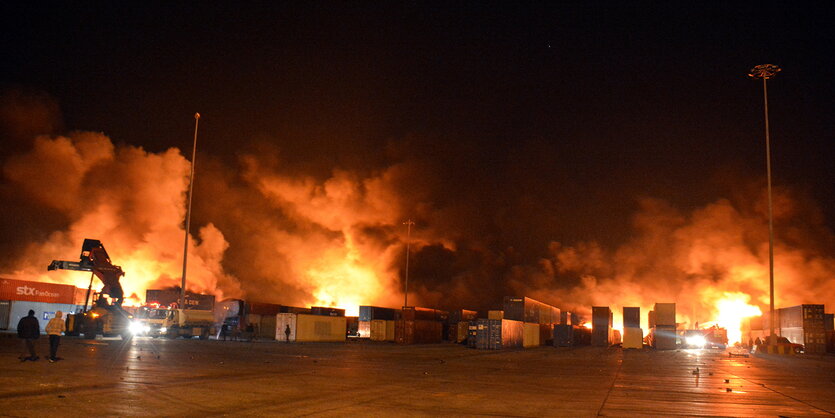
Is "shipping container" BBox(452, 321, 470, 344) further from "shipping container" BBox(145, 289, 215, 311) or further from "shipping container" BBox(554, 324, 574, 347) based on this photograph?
"shipping container" BBox(145, 289, 215, 311)

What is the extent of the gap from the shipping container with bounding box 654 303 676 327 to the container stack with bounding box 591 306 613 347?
18.9ft

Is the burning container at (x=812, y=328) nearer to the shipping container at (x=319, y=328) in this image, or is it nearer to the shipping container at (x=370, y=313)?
the shipping container at (x=370, y=313)

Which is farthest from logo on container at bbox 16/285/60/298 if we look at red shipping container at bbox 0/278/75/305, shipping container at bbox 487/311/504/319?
shipping container at bbox 487/311/504/319

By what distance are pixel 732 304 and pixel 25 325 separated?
247ft

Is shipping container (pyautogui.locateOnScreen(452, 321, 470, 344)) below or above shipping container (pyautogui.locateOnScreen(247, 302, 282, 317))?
below

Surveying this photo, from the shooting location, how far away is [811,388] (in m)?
17.4

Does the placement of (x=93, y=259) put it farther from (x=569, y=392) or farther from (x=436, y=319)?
(x=436, y=319)

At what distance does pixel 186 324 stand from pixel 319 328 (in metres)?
10.5

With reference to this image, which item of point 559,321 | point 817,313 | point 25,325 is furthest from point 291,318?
point 817,313

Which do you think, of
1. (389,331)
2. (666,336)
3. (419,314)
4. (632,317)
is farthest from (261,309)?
(666,336)

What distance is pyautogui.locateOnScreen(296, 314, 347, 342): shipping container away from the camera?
49.8m

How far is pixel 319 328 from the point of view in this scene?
Result: 52.2 meters

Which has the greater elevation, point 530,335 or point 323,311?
point 323,311

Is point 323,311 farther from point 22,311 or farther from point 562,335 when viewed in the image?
point 22,311
